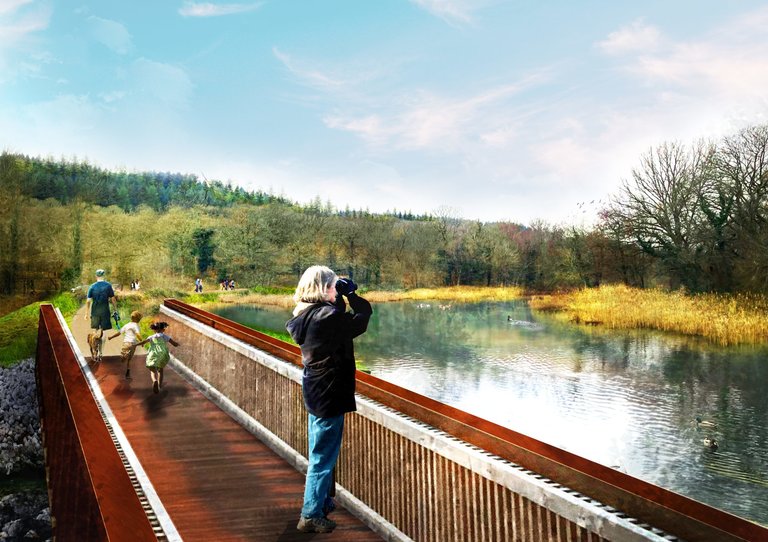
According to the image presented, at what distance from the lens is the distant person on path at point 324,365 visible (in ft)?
12.2

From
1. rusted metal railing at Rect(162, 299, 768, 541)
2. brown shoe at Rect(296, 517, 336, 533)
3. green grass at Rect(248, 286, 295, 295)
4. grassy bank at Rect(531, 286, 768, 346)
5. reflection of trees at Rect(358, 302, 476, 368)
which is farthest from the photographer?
green grass at Rect(248, 286, 295, 295)

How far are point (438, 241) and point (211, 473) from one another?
47.2 metres

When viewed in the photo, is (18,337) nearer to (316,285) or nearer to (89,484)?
(316,285)

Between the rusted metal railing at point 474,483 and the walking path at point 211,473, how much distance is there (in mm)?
348

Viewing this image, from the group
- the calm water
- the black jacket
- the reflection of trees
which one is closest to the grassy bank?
the calm water

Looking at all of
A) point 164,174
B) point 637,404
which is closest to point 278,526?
point 637,404

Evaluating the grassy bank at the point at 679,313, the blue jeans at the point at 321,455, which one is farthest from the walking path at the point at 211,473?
the grassy bank at the point at 679,313

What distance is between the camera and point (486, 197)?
3231 inches

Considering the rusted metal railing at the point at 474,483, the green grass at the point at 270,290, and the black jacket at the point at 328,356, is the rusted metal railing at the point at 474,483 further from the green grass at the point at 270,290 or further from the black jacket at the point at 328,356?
the green grass at the point at 270,290

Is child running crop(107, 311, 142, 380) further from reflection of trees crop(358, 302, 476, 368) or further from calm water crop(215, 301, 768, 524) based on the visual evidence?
reflection of trees crop(358, 302, 476, 368)

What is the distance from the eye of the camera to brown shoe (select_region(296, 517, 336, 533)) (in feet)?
12.9

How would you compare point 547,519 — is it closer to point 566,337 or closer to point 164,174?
point 566,337

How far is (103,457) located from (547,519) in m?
1.79

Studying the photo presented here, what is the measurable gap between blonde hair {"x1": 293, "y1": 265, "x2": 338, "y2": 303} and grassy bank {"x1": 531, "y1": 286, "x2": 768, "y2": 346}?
2179cm
